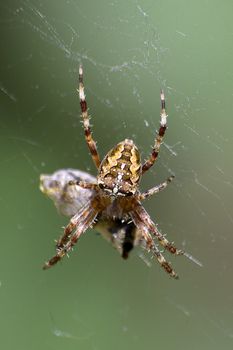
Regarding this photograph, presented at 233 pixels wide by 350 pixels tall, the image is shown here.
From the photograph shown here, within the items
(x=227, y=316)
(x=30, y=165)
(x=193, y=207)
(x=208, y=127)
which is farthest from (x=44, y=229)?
(x=208, y=127)

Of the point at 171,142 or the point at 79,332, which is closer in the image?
the point at 171,142

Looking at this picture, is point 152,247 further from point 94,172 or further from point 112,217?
point 94,172

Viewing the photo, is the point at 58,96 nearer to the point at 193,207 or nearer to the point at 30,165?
the point at 30,165

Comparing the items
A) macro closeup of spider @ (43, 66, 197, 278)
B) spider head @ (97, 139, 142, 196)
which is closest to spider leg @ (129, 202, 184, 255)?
macro closeup of spider @ (43, 66, 197, 278)

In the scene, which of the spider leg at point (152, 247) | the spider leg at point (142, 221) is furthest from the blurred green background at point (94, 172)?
the spider leg at point (152, 247)

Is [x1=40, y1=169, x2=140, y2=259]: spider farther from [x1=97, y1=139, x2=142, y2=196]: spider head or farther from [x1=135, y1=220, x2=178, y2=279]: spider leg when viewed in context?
[x1=97, y1=139, x2=142, y2=196]: spider head
